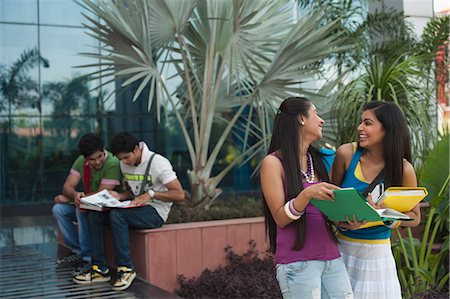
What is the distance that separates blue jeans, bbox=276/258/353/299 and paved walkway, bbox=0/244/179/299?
7.65 feet

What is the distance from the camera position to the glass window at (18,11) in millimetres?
13695

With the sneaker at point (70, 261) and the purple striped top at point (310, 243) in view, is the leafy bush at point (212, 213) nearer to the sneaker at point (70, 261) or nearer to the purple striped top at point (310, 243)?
the sneaker at point (70, 261)

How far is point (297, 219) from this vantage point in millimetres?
2664

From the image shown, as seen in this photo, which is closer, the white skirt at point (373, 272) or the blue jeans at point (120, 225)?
the white skirt at point (373, 272)

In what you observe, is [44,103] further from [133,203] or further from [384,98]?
[384,98]

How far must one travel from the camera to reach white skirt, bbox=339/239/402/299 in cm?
285

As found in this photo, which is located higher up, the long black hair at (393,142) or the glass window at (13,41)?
the glass window at (13,41)

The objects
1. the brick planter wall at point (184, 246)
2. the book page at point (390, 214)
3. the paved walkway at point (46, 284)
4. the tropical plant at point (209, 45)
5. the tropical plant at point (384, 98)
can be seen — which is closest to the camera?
the book page at point (390, 214)

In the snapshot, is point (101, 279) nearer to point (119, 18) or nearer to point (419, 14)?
point (119, 18)

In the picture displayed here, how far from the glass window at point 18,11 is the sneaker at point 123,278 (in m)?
10.1

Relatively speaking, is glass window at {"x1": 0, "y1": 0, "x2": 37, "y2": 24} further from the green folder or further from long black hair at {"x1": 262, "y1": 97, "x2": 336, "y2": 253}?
the green folder

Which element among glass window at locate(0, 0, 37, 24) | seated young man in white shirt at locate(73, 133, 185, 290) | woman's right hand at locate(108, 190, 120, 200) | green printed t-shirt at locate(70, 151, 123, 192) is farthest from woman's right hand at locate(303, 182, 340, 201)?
glass window at locate(0, 0, 37, 24)

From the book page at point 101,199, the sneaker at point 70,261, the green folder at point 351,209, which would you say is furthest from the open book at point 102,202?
the green folder at point 351,209

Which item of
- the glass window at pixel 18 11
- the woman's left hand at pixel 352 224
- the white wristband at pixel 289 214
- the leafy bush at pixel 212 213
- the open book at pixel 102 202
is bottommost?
the leafy bush at pixel 212 213
